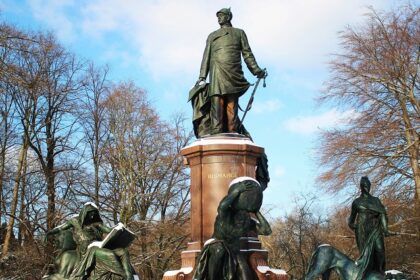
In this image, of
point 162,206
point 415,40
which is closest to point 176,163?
point 162,206

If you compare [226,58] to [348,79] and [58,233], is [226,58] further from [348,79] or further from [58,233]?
[348,79]

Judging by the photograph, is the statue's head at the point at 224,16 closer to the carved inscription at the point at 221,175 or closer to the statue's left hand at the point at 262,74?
the statue's left hand at the point at 262,74

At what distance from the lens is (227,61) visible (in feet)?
42.4

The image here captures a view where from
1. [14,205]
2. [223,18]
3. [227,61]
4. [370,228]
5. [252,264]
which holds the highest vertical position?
[223,18]

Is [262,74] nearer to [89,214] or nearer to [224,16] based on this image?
[224,16]

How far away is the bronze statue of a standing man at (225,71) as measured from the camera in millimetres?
12742

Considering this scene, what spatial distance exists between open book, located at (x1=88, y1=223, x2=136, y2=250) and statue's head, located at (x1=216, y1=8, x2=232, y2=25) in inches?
243

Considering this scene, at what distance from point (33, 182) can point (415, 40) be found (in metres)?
15.7

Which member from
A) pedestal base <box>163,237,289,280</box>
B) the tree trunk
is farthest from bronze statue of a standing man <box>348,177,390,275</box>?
the tree trunk

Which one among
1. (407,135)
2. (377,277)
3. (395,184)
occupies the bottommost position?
(377,277)

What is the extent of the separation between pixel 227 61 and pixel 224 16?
40.8 inches

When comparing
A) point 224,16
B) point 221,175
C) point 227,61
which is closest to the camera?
point 221,175

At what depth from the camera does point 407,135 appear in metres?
22.4

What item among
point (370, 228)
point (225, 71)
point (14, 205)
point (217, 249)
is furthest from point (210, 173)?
point (14, 205)
